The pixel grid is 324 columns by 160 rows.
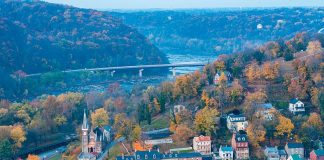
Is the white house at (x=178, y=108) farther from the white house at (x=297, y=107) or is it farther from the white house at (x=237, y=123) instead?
the white house at (x=297, y=107)

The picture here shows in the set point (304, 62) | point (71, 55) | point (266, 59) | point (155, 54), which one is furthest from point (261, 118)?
point (155, 54)

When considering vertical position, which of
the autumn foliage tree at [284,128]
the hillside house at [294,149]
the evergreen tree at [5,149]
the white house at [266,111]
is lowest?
the evergreen tree at [5,149]

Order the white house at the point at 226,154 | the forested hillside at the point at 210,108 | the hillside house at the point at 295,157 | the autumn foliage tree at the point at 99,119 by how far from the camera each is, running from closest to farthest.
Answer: the hillside house at the point at 295,157 → the white house at the point at 226,154 → the forested hillside at the point at 210,108 → the autumn foliage tree at the point at 99,119

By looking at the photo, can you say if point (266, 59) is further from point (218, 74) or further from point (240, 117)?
point (240, 117)

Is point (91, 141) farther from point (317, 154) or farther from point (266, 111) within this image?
point (317, 154)

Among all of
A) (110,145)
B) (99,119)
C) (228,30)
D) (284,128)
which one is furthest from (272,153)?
(228,30)

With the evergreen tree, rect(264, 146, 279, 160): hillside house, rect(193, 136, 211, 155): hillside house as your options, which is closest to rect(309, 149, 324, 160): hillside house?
rect(264, 146, 279, 160): hillside house

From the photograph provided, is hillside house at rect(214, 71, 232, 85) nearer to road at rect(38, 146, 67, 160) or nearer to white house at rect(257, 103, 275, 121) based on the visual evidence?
white house at rect(257, 103, 275, 121)

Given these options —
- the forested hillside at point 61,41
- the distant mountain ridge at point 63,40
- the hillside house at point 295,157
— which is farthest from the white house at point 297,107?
the distant mountain ridge at point 63,40

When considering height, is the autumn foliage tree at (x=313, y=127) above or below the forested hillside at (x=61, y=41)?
above
